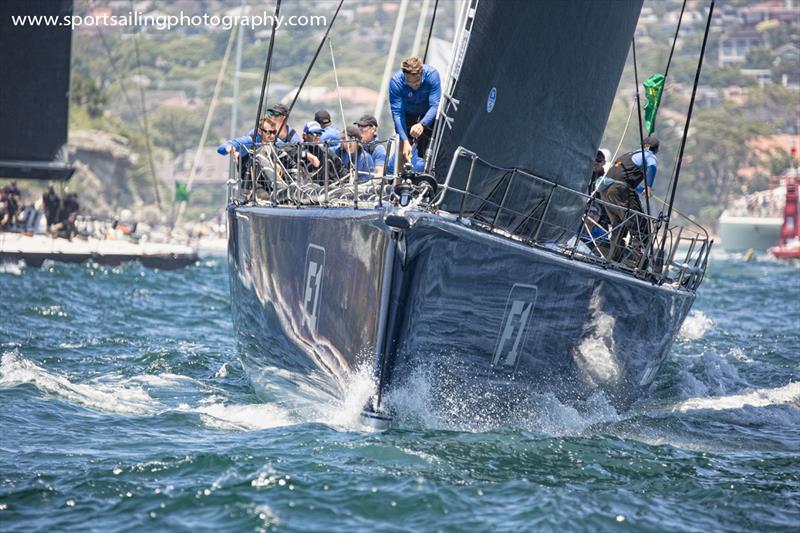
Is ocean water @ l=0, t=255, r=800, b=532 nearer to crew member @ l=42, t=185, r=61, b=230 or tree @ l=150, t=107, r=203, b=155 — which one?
crew member @ l=42, t=185, r=61, b=230

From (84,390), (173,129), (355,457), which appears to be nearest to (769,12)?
(173,129)

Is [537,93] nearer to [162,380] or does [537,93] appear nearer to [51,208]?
[162,380]

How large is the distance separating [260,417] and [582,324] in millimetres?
2270

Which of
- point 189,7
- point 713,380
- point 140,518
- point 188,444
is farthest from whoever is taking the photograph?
point 189,7

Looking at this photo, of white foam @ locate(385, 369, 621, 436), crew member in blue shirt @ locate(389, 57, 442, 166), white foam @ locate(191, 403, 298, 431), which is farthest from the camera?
crew member in blue shirt @ locate(389, 57, 442, 166)

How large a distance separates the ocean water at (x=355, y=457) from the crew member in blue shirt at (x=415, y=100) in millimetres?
1801


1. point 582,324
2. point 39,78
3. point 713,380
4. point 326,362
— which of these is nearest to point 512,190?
point 582,324

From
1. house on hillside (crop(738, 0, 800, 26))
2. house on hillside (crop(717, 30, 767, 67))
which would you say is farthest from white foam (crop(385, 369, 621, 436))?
house on hillside (crop(738, 0, 800, 26))

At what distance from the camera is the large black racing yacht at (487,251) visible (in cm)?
690

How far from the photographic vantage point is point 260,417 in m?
8.17

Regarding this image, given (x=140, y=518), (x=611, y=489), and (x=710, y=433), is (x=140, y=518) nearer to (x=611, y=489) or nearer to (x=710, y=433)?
(x=611, y=489)

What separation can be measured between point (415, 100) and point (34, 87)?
17.3 metres

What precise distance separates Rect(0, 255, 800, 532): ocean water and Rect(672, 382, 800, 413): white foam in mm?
26

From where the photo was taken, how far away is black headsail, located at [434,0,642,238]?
23.6ft
